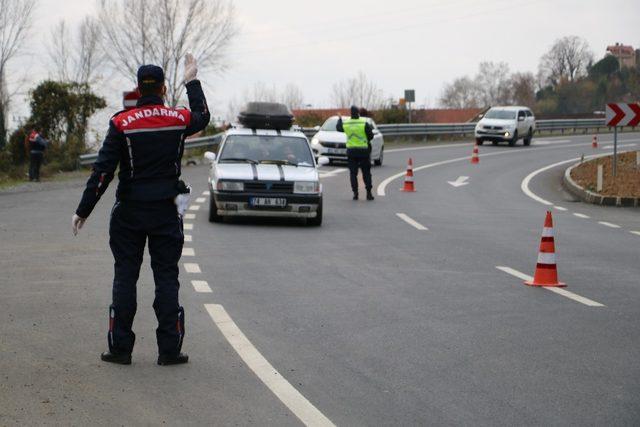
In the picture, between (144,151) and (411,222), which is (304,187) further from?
(144,151)

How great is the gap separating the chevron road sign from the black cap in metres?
22.6

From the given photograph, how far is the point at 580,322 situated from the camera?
9.81m

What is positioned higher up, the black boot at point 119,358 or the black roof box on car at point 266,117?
the black roof box on car at point 266,117

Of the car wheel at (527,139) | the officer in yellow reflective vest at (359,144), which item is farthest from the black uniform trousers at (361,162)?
the car wheel at (527,139)

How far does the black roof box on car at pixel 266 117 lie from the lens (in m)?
25.6

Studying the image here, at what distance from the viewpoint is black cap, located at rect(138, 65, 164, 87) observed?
7547mm

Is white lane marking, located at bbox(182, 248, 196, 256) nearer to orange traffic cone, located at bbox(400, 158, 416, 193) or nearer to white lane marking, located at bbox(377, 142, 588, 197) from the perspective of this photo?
white lane marking, located at bbox(377, 142, 588, 197)

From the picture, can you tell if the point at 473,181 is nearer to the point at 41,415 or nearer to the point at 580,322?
→ the point at 580,322

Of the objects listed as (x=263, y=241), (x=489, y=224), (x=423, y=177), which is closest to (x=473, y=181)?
(x=423, y=177)

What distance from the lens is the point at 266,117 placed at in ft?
91.2

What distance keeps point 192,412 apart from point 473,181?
2616cm

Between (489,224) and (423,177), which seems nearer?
(489,224)

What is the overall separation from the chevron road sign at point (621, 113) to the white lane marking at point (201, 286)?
19.0m

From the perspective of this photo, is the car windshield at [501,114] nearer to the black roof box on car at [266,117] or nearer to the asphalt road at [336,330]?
the black roof box on car at [266,117]
